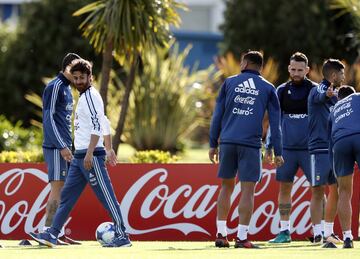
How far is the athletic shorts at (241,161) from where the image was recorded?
1195 centimetres

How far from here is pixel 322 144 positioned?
12.8 metres

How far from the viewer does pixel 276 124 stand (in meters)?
12.1

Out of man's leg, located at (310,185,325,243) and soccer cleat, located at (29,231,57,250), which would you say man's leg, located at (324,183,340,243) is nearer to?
man's leg, located at (310,185,325,243)

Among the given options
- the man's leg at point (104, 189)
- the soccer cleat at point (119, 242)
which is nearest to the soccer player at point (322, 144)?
the soccer cleat at point (119, 242)

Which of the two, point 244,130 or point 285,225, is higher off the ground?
point 244,130

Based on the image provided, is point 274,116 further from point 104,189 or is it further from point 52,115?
point 52,115

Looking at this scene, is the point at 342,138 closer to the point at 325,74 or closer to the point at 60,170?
the point at 325,74

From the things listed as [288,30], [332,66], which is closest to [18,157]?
[332,66]

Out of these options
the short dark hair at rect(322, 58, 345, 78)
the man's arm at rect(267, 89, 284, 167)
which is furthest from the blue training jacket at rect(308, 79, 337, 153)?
the man's arm at rect(267, 89, 284, 167)

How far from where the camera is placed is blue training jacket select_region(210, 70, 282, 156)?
11.9 metres

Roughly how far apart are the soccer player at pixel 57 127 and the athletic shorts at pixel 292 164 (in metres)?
2.44

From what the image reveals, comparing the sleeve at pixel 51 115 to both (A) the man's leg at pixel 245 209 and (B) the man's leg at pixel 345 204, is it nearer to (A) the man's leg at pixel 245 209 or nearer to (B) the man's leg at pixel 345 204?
(A) the man's leg at pixel 245 209

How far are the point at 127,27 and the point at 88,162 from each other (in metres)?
7.76

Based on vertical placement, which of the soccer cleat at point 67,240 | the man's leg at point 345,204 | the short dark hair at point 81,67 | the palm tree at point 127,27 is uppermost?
the palm tree at point 127,27
